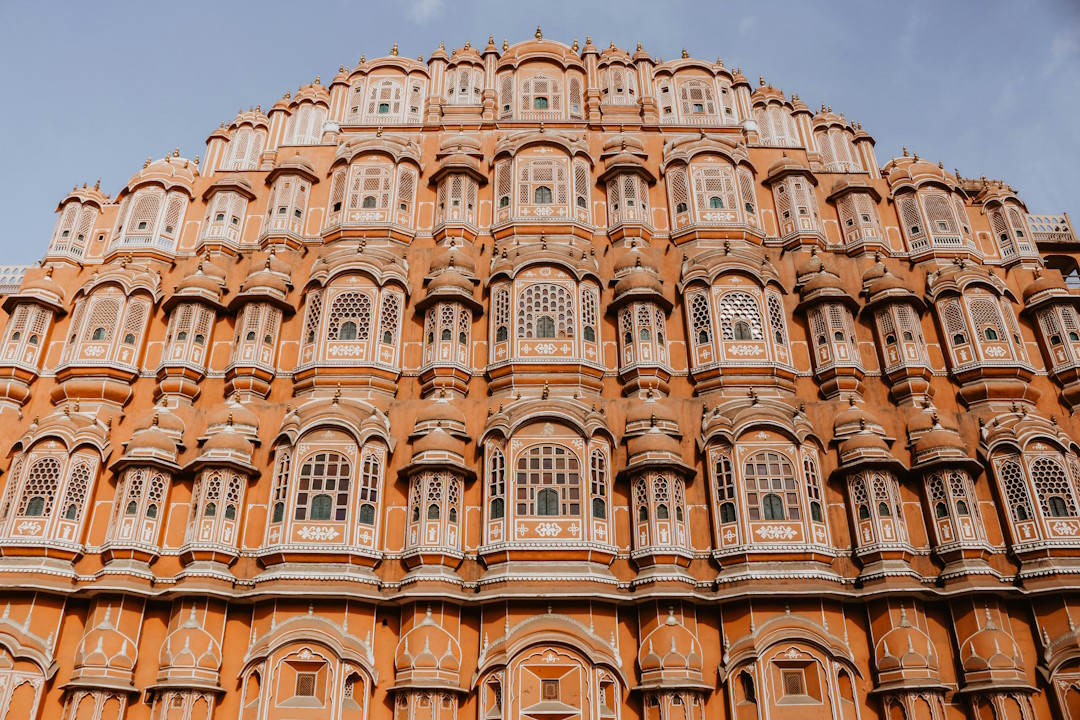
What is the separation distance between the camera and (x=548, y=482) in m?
19.6

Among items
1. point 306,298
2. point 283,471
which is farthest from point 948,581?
point 306,298

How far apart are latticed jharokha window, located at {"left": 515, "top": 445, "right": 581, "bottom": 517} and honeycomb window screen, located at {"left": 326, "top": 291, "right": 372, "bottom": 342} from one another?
5.89 metres

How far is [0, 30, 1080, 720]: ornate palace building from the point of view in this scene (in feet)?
58.7

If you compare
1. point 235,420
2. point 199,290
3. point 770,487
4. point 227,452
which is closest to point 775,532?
point 770,487

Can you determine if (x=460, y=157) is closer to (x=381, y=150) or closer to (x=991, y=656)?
(x=381, y=150)

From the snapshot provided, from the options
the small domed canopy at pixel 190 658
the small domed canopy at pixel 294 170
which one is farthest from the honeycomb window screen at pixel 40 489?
the small domed canopy at pixel 294 170

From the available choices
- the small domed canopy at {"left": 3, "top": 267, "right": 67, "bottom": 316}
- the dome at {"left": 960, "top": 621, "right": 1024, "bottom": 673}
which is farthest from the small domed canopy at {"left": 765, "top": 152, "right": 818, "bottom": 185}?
the small domed canopy at {"left": 3, "top": 267, "right": 67, "bottom": 316}

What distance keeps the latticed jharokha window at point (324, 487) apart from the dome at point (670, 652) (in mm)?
7386

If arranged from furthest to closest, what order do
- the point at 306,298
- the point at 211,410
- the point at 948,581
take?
the point at 306,298
the point at 211,410
the point at 948,581

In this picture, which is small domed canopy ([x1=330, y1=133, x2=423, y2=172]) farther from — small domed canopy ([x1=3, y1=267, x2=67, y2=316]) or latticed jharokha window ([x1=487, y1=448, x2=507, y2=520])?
latticed jharokha window ([x1=487, y1=448, x2=507, y2=520])

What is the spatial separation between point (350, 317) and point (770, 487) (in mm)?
11677

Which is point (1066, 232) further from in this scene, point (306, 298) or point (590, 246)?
point (306, 298)

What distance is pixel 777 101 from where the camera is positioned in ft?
98.0

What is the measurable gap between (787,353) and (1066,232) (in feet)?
49.2
